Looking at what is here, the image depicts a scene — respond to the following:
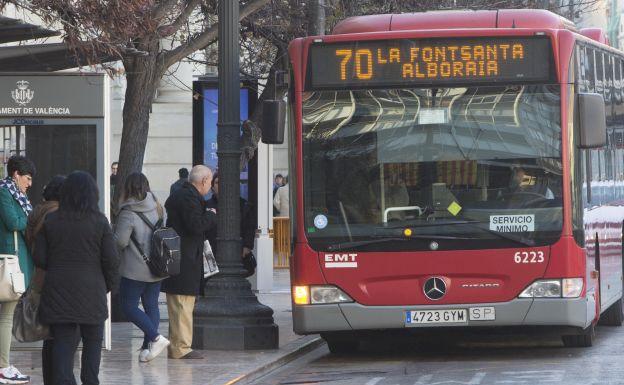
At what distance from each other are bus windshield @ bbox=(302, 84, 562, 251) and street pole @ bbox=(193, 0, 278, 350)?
1.36 meters

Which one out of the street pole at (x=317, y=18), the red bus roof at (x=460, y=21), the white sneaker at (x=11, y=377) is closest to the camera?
the white sneaker at (x=11, y=377)

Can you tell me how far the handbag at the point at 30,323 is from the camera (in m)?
9.45

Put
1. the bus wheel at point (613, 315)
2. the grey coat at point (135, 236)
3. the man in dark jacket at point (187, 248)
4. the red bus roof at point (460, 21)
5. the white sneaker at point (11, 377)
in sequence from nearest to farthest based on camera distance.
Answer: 1. the white sneaker at point (11, 377)
2. the grey coat at point (135, 236)
3. the man in dark jacket at point (187, 248)
4. the red bus roof at point (460, 21)
5. the bus wheel at point (613, 315)

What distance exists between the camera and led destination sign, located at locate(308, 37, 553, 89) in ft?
42.1

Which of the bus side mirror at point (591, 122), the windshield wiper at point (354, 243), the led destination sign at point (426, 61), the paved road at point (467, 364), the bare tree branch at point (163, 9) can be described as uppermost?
the bare tree branch at point (163, 9)

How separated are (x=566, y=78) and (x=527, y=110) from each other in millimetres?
432

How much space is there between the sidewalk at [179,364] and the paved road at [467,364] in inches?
7.0

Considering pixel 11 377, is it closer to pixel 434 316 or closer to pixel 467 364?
pixel 434 316

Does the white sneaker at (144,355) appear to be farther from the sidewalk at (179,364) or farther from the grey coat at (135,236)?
the grey coat at (135,236)

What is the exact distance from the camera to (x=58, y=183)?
1037 cm

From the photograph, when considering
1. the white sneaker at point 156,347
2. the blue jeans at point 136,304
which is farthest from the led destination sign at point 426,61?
the white sneaker at point 156,347

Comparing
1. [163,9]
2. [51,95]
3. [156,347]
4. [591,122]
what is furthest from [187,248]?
[163,9]

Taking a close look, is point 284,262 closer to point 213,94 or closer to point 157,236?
point 213,94

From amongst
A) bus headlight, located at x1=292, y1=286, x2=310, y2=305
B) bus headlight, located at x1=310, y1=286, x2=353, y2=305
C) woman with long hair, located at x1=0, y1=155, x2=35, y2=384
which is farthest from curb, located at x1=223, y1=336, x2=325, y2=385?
woman with long hair, located at x1=0, y1=155, x2=35, y2=384
